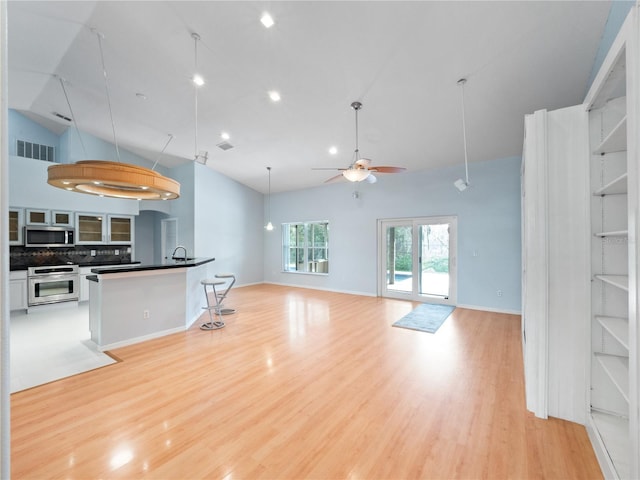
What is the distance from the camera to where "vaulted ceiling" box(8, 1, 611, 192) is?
280 centimetres

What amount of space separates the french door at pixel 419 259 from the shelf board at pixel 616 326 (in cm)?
407

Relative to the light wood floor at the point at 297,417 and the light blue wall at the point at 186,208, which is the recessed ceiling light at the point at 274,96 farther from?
the light blue wall at the point at 186,208

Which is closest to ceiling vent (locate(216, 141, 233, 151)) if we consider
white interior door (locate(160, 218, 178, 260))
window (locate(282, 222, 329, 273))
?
white interior door (locate(160, 218, 178, 260))

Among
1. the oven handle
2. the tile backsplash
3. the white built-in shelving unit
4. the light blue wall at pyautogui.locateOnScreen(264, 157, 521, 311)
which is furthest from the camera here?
the tile backsplash

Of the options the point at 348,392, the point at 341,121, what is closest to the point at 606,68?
the point at 348,392

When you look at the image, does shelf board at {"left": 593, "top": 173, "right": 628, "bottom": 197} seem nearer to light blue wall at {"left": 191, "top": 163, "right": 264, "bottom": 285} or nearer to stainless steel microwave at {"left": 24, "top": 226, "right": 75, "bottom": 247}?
light blue wall at {"left": 191, "top": 163, "right": 264, "bottom": 285}

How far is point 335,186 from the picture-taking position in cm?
793

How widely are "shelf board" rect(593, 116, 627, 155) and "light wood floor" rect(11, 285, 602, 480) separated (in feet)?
7.02

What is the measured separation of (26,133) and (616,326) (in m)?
9.99

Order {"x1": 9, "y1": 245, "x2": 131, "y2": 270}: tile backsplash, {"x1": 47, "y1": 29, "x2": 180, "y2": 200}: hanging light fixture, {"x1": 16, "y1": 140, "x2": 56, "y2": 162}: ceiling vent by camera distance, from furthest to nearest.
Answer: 1. {"x1": 16, "y1": 140, "x2": 56, "y2": 162}: ceiling vent
2. {"x1": 9, "y1": 245, "x2": 131, "y2": 270}: tile backsplash
3. {"x1": 47, "y1": 29, "x2": 180, "y2": 200}: hanging light fixture

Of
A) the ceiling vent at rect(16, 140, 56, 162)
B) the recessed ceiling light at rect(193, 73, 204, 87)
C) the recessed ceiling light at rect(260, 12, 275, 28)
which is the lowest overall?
the ceiling vent at rect(16, 140, 56, 162)

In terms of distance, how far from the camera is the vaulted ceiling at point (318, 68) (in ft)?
9.20

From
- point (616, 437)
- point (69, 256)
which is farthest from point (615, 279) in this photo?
point (69, 256)

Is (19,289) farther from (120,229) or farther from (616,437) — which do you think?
(616,437)
